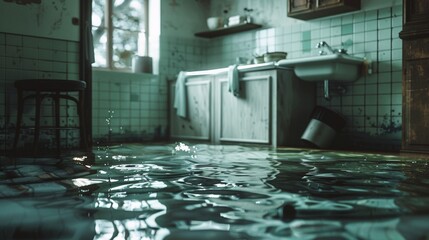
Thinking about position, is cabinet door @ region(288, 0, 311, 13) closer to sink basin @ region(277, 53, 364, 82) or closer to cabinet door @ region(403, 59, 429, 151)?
sink basin @ region(277, 53, 364, 82)

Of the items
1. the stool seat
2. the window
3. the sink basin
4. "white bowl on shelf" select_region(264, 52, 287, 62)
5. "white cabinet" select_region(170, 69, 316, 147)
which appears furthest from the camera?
the window

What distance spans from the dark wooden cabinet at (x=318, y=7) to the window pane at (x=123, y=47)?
88.8 inches

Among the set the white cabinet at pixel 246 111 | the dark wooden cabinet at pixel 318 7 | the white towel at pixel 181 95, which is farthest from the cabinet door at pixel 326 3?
the white towel at pixel 181 95

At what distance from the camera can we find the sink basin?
14.0ft

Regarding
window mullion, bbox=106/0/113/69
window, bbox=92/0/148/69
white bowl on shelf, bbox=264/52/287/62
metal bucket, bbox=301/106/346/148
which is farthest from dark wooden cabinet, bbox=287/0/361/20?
window mullion, bbox=106/0/113/69

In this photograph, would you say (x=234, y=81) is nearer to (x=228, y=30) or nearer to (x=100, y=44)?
(x=228, y=30)

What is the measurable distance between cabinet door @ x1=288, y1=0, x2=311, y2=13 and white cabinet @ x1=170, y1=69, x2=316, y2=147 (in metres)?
0.70

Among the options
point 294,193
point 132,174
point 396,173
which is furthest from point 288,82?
point 294,193

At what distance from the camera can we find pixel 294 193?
1965 millimetres

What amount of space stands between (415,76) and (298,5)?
1559 mm

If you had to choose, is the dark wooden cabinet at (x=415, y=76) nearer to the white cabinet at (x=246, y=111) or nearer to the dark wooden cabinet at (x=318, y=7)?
the dark wooden cabinet at (x=318, y=7)

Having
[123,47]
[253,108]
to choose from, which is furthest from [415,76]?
[123,47]

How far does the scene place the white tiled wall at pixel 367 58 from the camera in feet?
14.4

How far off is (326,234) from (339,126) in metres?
3.47
